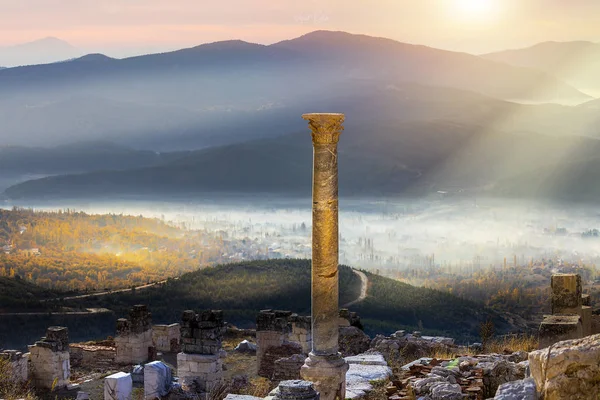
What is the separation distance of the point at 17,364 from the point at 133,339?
537 centimetres

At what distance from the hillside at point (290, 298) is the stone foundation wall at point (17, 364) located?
28922 millimetres

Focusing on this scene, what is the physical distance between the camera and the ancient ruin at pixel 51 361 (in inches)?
1057

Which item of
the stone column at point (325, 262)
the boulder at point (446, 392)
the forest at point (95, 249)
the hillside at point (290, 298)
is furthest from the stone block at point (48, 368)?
the forest at point (95, 249)

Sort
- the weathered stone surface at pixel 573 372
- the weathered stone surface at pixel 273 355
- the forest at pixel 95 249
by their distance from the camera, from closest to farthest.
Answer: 1. the weathered stone surface at pixel 573 372
2. the weathered stone surface at pixel 273 355
3. the forest at pixel 95 249

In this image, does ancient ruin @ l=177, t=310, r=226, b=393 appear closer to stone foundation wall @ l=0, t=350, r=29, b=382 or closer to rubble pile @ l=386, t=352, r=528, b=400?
stone foundation wall @ l=0, t=350, r=29, b=382

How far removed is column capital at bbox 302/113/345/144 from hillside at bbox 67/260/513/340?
4010cm

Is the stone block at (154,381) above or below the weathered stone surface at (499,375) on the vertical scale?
below

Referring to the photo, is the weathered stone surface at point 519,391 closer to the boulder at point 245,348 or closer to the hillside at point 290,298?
the boulder at point 245,348

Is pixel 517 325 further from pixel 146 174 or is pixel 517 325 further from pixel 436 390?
pixel 146 174

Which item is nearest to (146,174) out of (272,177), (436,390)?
(272,177)

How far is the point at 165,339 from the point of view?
33.9 m

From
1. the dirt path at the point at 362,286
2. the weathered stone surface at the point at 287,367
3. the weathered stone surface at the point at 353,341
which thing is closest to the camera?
the weathered stone surface at the point at 287,367

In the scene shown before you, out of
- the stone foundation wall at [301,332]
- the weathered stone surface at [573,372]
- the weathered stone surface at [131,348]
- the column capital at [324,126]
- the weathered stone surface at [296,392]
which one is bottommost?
the weathered stone surface at [131,348]

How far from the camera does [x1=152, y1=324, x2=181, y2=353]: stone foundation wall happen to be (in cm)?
3381
